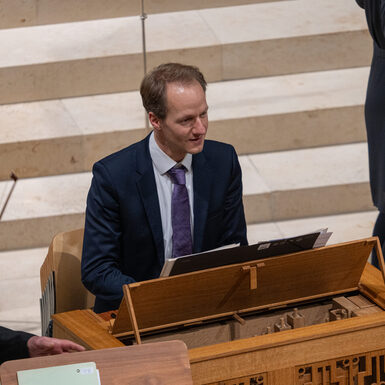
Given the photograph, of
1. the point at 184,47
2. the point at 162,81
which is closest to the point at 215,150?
the point at 162,81

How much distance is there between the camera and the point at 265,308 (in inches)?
126

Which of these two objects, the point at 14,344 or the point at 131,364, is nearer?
the point at 131,364

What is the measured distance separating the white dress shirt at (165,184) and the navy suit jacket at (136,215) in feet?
0.07

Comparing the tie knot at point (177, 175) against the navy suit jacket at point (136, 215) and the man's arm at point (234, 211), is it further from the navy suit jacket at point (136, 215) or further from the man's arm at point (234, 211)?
the man's arm at point (234, 211)

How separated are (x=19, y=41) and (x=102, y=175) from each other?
9.45 feet

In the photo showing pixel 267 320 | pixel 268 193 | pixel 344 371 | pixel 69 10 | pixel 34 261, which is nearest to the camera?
pixel 344 371

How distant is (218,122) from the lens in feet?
18.9

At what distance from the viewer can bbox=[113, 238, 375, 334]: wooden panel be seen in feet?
9.64

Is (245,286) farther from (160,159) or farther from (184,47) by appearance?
(184,47)

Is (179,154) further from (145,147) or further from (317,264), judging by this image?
(317,264)

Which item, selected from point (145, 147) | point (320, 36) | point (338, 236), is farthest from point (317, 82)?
point (145, 147)

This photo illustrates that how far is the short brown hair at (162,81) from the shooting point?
10.9 feet

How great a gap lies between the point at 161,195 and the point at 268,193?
6.85 ft

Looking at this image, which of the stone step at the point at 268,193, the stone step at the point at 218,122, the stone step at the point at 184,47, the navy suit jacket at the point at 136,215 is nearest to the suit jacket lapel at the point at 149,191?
the navy suit jacket at the point at 136,215
